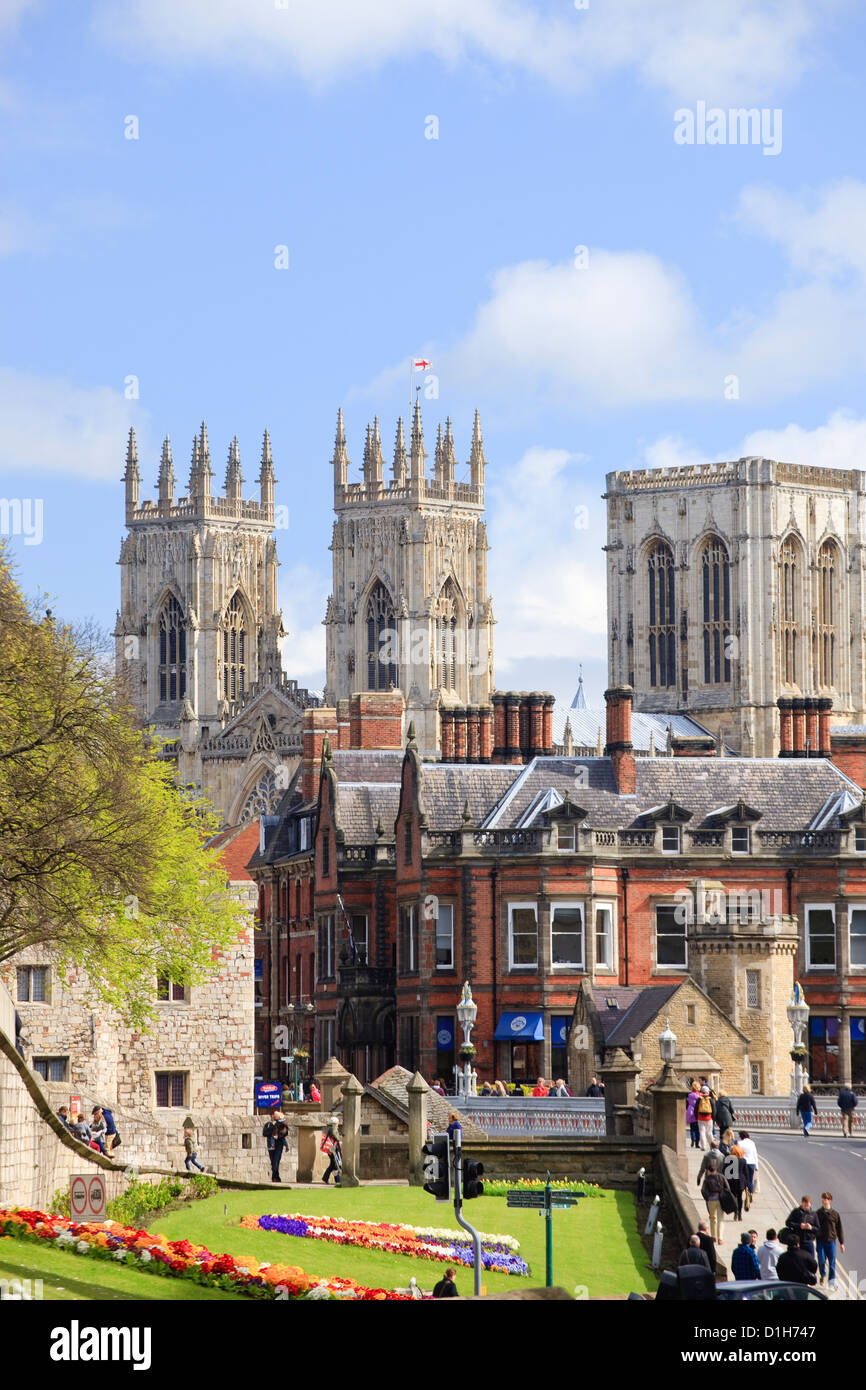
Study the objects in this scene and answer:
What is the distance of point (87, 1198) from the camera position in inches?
1262

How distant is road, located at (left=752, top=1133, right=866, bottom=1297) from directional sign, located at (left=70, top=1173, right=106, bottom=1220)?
9.59 meters

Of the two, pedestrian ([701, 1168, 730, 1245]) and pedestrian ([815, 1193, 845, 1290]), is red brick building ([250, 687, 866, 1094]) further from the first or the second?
pedestrian ([815, 1193, 845, 1290])

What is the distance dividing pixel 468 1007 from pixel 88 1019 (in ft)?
43.9

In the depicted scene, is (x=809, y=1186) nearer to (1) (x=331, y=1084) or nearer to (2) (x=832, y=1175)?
(2) (x=832, y=1175)

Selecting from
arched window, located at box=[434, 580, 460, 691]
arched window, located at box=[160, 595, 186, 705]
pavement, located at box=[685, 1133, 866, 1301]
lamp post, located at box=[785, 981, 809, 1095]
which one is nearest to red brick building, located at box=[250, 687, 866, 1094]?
lamp post, located at box=[785, 981, 809, 1095]

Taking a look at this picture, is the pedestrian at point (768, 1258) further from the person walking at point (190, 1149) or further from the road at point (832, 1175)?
the person walking at point (190, 1149)

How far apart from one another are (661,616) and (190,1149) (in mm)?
113581

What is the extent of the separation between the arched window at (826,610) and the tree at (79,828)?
111m

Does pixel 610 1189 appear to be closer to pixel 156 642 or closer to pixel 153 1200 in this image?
pixel 153 1200

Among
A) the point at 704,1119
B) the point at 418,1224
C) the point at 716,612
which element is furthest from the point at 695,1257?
the point at 716,612

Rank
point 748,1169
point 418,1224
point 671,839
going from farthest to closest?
point 671,839 → point 418,1224 → point 748,1169

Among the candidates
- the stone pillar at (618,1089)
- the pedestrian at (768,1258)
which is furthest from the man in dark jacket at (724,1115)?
the pedestrian at (768,1258)

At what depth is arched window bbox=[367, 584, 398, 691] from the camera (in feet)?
589

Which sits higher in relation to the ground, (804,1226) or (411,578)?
(411,578)
